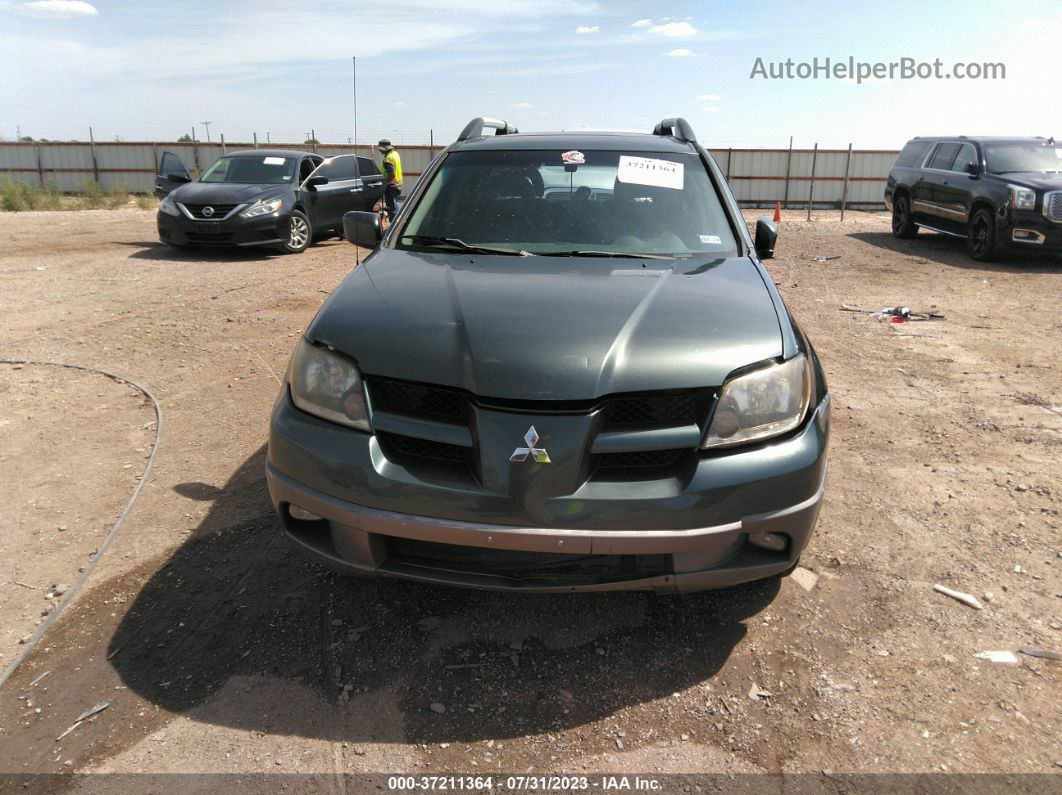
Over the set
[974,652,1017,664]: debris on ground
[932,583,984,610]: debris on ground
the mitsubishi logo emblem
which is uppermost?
the mitsubishi logo emblem

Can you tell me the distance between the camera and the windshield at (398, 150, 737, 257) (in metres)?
3.56

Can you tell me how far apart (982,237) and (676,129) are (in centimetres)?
955

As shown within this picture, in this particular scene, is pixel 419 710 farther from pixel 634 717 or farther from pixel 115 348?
pixel 115 348

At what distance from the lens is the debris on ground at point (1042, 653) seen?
2.67 meters

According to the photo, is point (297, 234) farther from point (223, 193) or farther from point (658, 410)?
point (658, 410)

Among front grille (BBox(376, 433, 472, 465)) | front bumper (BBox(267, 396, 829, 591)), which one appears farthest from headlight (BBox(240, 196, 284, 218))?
front grille (BBox(376, 433, 472, 465))

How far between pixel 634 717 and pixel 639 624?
48cm

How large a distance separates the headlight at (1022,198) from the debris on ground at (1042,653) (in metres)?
10.5

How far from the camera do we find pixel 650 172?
12.6 feet

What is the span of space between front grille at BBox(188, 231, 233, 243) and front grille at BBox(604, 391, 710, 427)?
10.3 metres

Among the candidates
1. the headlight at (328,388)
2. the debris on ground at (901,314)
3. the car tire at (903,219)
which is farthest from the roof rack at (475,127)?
the car tire at (903,219)

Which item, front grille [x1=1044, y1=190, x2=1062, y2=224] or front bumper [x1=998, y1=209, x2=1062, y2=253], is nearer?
front grille [x1=1044, y1=190, x2=1062, y2=224]

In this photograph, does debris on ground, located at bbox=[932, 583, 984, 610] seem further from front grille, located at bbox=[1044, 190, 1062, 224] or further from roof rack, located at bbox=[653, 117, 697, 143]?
front grille, located at bbox=[1044, 190, 1062, 224]

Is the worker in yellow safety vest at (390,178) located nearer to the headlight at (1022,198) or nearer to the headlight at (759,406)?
the headlight at (1022,198)
